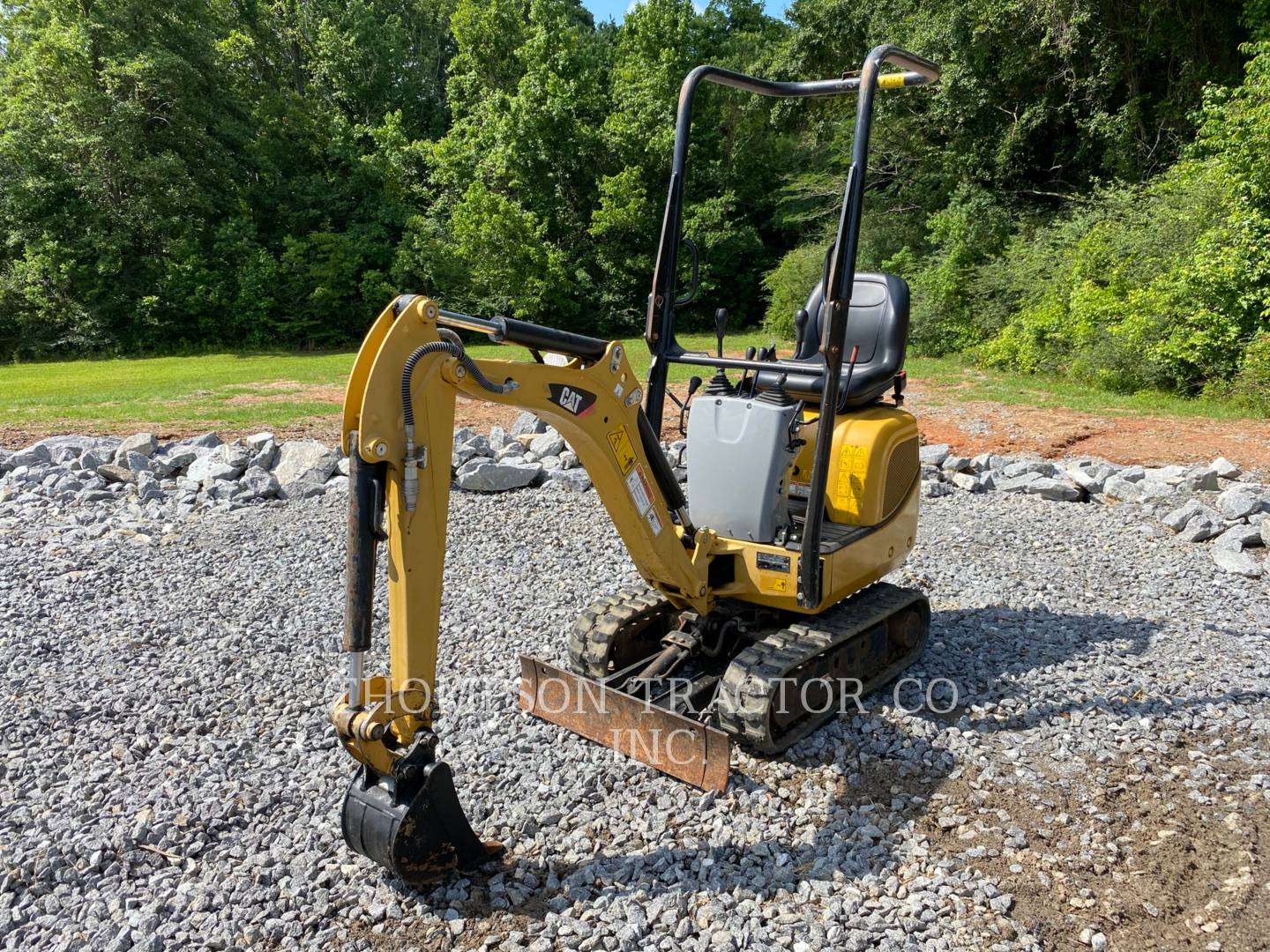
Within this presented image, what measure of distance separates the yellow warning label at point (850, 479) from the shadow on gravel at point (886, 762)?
1.03 metres

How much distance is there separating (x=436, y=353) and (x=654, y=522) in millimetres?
1459

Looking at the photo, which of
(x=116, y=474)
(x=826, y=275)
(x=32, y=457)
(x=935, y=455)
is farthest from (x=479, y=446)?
(x=826, y=275)

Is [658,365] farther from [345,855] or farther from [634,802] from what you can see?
[345,855]

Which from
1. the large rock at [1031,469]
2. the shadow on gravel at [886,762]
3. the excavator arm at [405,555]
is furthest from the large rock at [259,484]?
the large rock at [1031,469]

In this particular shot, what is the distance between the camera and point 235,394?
1653 cm

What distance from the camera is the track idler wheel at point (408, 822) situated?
10.1 feet

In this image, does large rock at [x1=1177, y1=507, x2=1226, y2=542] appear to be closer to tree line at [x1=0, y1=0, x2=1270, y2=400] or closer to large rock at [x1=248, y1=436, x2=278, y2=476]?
tree line at [x1=0, y1=0, x2=1270, y2=400]

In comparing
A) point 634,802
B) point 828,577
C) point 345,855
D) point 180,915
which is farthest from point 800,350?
point 180,915

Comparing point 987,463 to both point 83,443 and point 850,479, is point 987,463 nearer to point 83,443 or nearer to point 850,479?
point 850,479

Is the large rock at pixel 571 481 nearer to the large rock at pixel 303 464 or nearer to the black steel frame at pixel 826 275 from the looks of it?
the large rock at pixel 303 464

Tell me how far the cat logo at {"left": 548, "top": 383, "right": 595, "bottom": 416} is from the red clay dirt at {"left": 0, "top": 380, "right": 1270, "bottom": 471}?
8077 mm

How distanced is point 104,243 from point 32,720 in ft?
87.5

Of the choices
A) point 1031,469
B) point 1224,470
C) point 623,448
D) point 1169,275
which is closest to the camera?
point 623,448

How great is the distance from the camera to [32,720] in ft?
15.1
